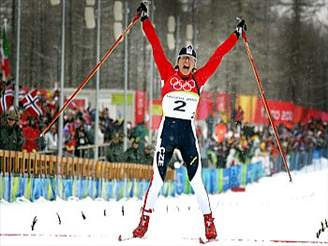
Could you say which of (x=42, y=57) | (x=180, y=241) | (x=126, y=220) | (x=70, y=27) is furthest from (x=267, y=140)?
(x=180, y=241)

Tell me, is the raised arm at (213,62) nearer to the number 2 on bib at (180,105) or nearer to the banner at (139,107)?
the number 2 on bib at (180,105)

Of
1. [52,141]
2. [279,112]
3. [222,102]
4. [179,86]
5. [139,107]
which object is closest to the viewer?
[179,86]

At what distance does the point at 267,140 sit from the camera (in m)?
31.5

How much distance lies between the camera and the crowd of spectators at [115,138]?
50.5ft

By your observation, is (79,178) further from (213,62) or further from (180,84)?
(180,84)

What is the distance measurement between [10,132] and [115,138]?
14.7ft

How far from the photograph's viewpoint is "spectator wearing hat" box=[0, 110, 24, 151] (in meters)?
13.8

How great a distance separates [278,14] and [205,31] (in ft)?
11.3

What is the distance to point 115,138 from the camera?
18.1 m

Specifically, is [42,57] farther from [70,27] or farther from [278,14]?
[278,14]

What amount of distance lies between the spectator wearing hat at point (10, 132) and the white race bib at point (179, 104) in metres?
6.65

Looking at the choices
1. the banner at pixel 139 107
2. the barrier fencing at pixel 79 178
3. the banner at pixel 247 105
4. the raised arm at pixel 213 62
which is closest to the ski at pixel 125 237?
the raised arm at pixel 213 62

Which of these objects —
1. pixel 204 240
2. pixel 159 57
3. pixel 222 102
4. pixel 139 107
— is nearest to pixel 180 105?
pixel 159 57

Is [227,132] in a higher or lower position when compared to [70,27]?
lower
